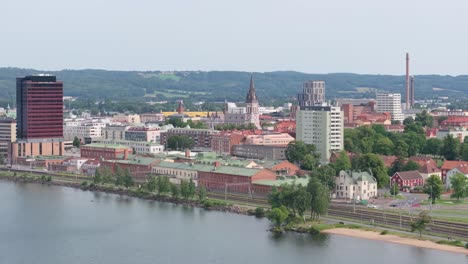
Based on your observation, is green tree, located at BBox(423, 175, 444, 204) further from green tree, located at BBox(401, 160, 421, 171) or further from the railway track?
green tree, located at BBox(401, 160, 421, 171)

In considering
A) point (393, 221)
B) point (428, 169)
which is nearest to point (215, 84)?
point (428, 169)

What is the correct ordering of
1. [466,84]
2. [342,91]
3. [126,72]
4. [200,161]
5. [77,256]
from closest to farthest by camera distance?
1. [77,256]
2. [200,161]
3. [342,91]
4. [466,84]
5. [126,72]

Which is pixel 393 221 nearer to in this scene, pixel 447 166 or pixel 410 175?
pixel 410 175

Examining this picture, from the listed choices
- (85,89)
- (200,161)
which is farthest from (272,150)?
(85,89)

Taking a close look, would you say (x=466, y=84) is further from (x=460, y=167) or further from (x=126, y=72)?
(x=460, y=167)

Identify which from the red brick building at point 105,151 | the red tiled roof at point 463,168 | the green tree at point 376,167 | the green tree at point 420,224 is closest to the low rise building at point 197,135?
the red brick building at point 105,151

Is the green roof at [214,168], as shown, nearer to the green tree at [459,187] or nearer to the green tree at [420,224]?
the green tree at [459,187]

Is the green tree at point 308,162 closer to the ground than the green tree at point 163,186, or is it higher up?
higher up
